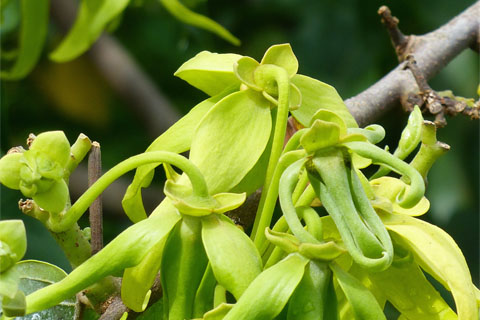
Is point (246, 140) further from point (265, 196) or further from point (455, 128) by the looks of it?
point (455, 128)

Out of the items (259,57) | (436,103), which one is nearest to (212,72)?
(436,103)

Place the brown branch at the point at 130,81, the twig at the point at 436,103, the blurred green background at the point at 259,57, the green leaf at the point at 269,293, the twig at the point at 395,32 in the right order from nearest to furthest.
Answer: the green leaf at the point at 269,293 < the twig at the point at 436,103 < the twig at the point at 395,32 < the blurred green background at the point at 259,57 < the brown branch at the point at 130,81

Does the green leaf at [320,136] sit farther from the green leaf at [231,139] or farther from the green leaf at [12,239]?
the green leaf at [12,239]

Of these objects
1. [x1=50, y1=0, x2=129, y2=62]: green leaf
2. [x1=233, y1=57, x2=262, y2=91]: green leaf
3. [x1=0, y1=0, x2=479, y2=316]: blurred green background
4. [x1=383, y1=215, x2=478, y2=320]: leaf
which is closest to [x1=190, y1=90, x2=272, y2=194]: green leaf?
[x1=233, y1=57, x2=262, y2=91]: green leaf

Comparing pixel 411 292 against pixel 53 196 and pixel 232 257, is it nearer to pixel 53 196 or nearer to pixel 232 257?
pixel 232 257

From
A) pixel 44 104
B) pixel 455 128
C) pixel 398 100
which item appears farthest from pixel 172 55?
pixel 398 100

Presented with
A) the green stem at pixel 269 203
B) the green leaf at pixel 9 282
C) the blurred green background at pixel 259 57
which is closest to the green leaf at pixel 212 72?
the green stem at pixel 269 203
